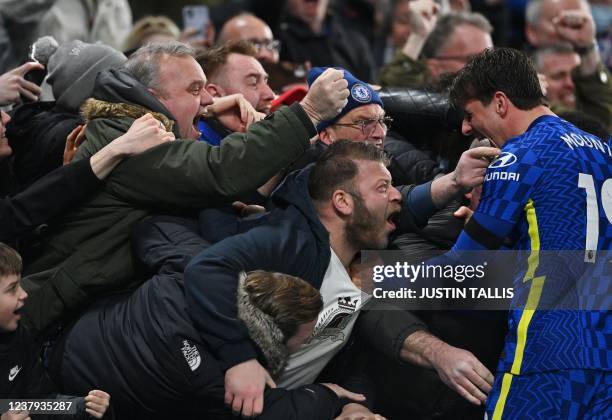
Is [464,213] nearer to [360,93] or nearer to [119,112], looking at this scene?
[360,93]

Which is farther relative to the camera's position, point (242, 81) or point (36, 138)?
point (242, 81)

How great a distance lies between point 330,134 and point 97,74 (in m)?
1.16

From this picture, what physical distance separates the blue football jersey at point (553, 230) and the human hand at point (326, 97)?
72 cm

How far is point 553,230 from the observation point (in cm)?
416

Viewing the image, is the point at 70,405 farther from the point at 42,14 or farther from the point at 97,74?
the point at 42,14

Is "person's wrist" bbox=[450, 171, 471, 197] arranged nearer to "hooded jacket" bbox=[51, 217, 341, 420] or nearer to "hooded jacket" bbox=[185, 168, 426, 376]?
"hooded jacket" bbox=[185, 168, 426, 376]

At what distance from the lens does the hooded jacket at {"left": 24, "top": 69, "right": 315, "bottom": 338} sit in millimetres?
4449

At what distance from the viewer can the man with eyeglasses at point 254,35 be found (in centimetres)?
744

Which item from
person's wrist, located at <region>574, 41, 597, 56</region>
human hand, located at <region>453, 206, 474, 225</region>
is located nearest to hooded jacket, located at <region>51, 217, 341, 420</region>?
human hand, located at <region>453, 206, 474, 225</region>

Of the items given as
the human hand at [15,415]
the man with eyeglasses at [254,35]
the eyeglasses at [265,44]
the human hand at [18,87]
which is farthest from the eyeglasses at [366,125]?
the eyeglasses at [265,44]

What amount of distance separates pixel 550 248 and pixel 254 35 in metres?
3.96

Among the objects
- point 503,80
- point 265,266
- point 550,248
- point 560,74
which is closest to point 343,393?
point 265,266

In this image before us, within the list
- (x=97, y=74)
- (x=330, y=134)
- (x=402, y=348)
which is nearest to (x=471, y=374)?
(x=402, y=348)

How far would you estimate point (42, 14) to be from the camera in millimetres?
7207
